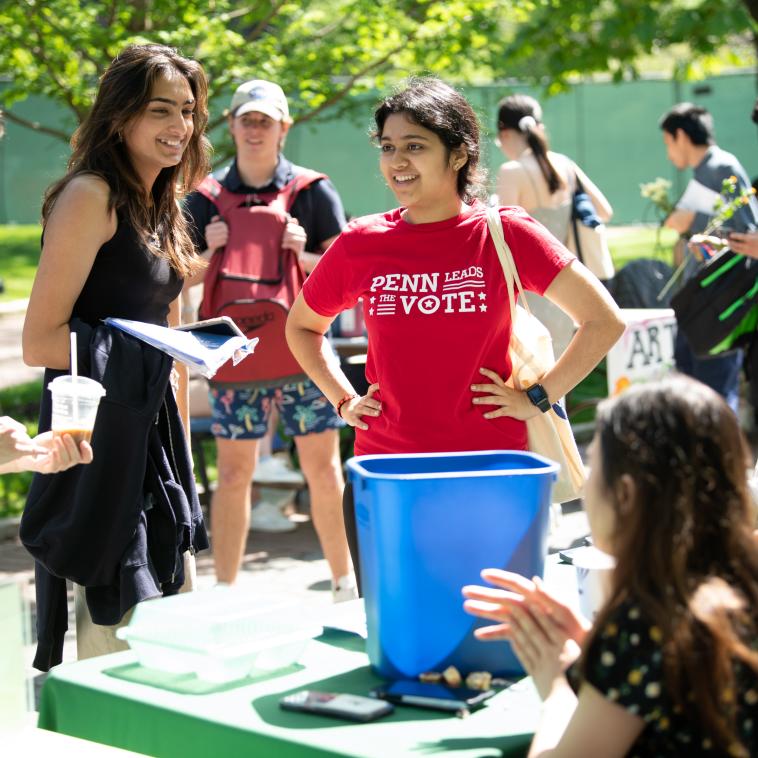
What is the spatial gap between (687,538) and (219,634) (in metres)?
0.84

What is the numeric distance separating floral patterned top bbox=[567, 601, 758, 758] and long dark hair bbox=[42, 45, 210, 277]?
6.28ft

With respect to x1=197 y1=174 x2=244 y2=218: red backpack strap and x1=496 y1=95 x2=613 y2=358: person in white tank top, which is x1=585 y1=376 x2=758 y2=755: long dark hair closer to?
x1=197 y1=174 x2=244 y2=218: red backpack strap

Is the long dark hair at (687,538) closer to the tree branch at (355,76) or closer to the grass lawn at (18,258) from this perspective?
the tree branch at (355,76)

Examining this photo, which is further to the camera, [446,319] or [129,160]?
[129,160]

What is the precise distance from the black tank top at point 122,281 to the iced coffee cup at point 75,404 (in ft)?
2.16

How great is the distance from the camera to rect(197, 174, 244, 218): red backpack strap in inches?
221

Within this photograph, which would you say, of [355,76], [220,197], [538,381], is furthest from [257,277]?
[355,76]

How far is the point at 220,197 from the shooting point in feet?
18.5

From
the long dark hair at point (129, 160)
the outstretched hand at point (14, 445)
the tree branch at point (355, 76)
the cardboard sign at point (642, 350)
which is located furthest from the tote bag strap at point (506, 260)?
the tree branch at point (355, 76)

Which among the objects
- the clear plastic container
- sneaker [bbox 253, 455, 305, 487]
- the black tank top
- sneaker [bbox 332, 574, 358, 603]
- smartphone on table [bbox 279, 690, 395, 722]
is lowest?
sneaker [bbox 332, 574, 358, 603]

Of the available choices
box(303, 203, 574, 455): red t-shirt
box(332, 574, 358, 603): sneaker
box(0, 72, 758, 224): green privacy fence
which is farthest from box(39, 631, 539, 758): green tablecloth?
box(0, 72, 758, 224): green privacy fence

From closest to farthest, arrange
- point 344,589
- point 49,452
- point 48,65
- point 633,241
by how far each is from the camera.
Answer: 1. point 49,452
2. point 344,589
3. point 48,65
4. point 633,241

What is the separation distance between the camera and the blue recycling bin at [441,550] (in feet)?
7.36

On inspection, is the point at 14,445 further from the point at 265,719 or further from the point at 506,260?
the point at 506,260
